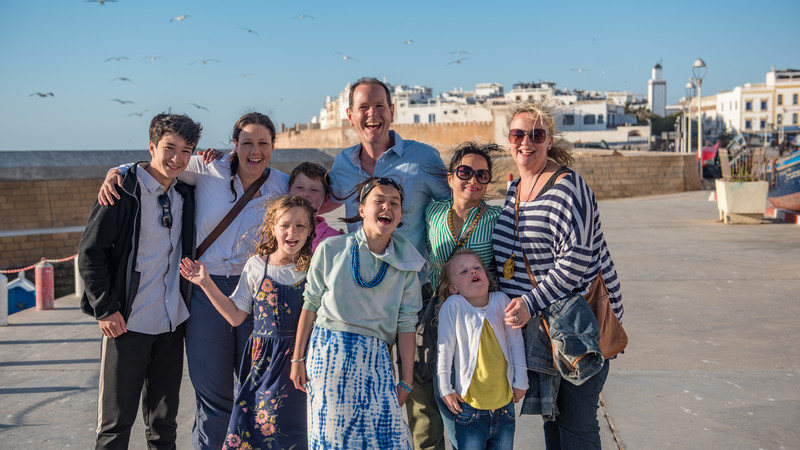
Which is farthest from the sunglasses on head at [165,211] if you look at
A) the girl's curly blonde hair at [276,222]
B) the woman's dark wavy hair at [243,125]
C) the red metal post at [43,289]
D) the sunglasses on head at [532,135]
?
the red metal post at [43,289]

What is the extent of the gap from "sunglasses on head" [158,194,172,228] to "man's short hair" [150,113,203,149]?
9.9 inches

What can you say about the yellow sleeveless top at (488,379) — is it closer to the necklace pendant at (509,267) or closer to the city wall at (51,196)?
the necklace pendant at (509,267)

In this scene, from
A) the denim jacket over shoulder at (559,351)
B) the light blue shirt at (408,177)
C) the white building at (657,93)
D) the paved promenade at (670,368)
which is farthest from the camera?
the white building at (657,93)

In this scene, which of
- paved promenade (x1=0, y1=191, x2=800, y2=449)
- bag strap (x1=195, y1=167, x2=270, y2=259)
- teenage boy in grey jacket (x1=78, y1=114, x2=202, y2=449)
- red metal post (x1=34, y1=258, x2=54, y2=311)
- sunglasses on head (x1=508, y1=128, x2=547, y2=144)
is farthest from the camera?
red metal post (x1=34, y1=258, x2=54, y2=311)

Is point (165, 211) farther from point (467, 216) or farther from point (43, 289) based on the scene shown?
point (43, 289)

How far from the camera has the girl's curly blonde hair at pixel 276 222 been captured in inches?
111

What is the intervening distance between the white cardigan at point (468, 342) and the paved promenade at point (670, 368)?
3.36 ft

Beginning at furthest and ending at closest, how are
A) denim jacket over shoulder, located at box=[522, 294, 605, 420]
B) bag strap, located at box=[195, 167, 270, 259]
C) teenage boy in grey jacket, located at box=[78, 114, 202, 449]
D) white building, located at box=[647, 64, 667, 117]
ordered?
white building, located at box=[647, 64, 667, 117]
bag strap, located at box=[195, 167, 270, 259]
teenage boy in grey jacket, located at box=[78, 114, 202, 449]
denim jacket over shoulder, located at box=[522, 294, 605, 420]

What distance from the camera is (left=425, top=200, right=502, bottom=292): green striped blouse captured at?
281 cm

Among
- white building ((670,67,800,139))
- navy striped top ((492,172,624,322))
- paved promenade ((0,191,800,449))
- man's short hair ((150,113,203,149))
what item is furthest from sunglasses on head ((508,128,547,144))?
white building ((670,67,800,139))

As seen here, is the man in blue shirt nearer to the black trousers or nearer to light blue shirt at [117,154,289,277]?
light blue shirt at [117,154,289,277]

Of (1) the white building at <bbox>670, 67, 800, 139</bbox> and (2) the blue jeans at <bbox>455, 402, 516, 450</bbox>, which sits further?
(1) the white building at <bbox>670, 67, 800, 139</bbox>

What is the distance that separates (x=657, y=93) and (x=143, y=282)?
9386cm

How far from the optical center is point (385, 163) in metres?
3.31
